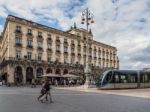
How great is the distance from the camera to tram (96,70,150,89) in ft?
109

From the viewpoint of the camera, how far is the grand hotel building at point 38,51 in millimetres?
52750

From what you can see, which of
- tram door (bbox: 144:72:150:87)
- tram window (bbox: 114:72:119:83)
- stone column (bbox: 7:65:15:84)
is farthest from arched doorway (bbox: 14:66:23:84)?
tram door (bbox: 144:72:150:87)

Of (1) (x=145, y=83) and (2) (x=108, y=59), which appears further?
(2) (x=108, y=59)

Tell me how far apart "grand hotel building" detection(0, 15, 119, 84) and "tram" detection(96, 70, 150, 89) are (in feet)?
78.8

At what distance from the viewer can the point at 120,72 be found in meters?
34.9

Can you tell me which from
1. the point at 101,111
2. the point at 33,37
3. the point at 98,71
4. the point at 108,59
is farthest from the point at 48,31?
the point at 101,111

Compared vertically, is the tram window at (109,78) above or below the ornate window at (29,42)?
below

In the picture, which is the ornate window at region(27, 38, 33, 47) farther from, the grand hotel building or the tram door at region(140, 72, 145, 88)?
the tram door at region(140, 72, 145, 88)

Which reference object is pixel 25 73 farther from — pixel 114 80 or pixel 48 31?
pixel 114 80

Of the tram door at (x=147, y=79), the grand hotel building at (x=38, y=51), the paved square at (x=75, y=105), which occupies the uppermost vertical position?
the grand hotel building at (x=38, y=51)

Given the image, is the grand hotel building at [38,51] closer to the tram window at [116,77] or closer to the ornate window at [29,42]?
the ornate window at [29,42]

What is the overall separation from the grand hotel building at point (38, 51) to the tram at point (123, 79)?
24005 millimetres

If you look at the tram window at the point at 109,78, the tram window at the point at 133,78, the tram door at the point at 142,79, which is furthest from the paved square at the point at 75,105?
the tram door at the point at 142,79

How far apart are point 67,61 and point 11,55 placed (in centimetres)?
1758
